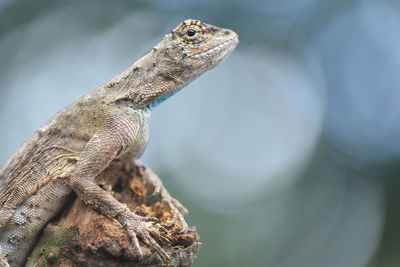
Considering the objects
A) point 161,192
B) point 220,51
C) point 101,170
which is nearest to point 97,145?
point 101,170

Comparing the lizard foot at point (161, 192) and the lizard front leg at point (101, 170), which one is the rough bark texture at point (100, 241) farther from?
the lizard foot at point (161, 192)

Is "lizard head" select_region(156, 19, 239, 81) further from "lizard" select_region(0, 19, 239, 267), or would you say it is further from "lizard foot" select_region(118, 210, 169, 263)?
"lizard foot" select_region(118, 210, 169, 263)

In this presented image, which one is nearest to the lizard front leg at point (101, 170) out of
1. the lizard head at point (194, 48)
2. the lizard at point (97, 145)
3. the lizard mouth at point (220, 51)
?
the lizard at point (97, 145)

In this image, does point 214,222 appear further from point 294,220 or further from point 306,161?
point 306,161

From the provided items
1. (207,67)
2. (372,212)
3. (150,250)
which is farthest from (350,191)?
(150,250)

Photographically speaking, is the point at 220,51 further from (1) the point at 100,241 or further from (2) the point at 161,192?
(1) the point at 100,241
